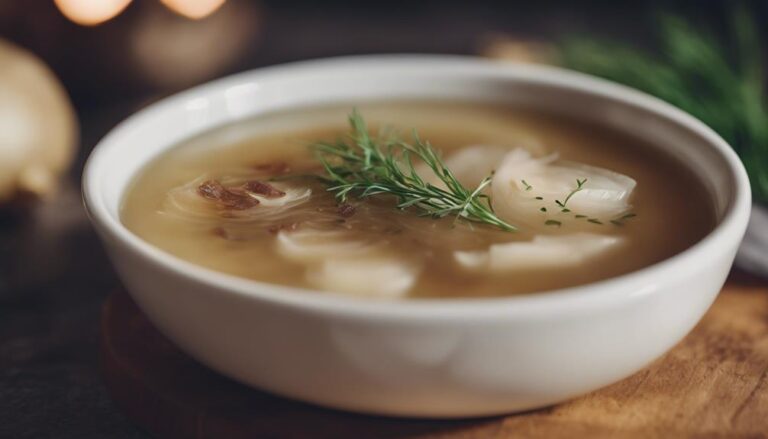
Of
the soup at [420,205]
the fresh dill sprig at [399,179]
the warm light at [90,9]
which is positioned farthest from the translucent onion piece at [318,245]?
the warm light at [90,9]

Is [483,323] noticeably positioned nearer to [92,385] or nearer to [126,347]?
[126,347]

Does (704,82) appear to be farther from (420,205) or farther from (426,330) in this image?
(426,330)

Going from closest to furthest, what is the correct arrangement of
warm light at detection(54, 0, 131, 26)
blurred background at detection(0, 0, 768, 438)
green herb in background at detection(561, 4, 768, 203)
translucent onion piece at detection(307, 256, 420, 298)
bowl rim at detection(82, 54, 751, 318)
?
bowl rim at detection(82, 54, 751, 318), translucent onion piece at detection(307, 256, 420, 298), blurred background at detection(0, 0, 768, 438), green herb in background at detection(561, 4, 768, 203), warm light at detection(54, 0, 131, 26)

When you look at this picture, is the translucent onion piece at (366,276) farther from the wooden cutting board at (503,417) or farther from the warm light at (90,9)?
the warm light at (90,9)

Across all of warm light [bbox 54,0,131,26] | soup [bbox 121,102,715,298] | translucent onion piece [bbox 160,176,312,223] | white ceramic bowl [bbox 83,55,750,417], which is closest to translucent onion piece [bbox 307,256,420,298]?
soup [bbox 121,102,715,298]

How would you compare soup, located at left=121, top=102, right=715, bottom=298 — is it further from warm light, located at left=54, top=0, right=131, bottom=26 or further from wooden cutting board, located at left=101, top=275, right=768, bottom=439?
warm light, located at left=54, top=0, right=131, bottom=26

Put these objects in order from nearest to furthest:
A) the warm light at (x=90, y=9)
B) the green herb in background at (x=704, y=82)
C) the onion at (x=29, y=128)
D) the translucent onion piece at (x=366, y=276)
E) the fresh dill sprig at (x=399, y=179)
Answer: the translucent onion piece at (x=366, y=276), the fresh dill sprig at (x=399, y=179), the green herb in background at (x=704, y=82), the onion at (x=29, y=128), the warm light at (x=90, y=9)

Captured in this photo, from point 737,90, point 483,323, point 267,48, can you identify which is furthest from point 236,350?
point 267,48

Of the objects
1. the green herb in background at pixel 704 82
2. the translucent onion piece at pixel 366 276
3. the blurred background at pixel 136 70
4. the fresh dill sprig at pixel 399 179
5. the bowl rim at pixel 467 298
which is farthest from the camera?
the green herb in background at pixel 704 82

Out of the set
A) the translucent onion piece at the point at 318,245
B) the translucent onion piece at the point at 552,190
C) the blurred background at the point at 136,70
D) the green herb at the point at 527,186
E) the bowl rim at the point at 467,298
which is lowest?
the blurred background at the point at 136,70
